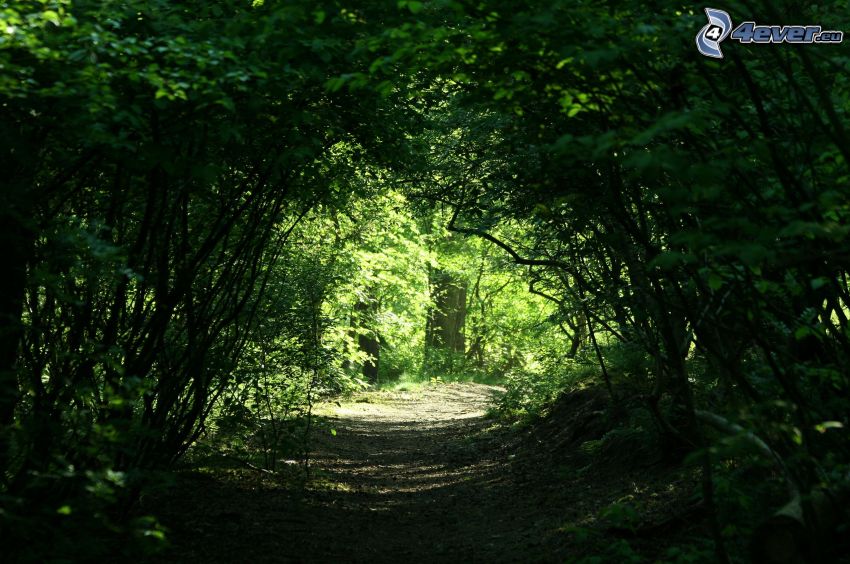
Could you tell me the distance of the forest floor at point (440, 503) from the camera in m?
6.72

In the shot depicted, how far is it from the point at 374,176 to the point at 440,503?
434 centimetres

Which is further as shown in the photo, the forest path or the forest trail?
the forest path

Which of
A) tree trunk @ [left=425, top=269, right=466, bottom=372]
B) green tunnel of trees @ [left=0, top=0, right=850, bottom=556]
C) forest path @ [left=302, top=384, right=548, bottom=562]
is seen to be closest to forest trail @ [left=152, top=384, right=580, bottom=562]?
forest path @ [left=302, top=384, right=548, bottom=562]

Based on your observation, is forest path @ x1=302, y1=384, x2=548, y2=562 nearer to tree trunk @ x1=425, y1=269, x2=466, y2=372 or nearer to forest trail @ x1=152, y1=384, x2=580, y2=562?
forest trail @ x1=152, y1=384, x2=580, y2=562

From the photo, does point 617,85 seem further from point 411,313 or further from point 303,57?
point 411,313

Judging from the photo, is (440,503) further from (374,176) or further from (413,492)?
(374,176)

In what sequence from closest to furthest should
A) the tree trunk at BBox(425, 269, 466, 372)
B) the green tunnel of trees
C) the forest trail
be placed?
1. the green tunnel of trees
2. the forest trail
3. the tree trunk at BBox(425, 269, 466, 372)

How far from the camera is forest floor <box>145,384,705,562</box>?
6.72 metres

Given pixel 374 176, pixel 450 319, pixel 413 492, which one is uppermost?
pixel 374 176

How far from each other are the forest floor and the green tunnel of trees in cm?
76

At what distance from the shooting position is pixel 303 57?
5.48 meters

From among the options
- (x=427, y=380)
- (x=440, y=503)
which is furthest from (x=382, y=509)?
(x=427, y=380)

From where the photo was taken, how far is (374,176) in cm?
808

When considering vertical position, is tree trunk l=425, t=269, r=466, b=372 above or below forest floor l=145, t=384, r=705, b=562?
above
